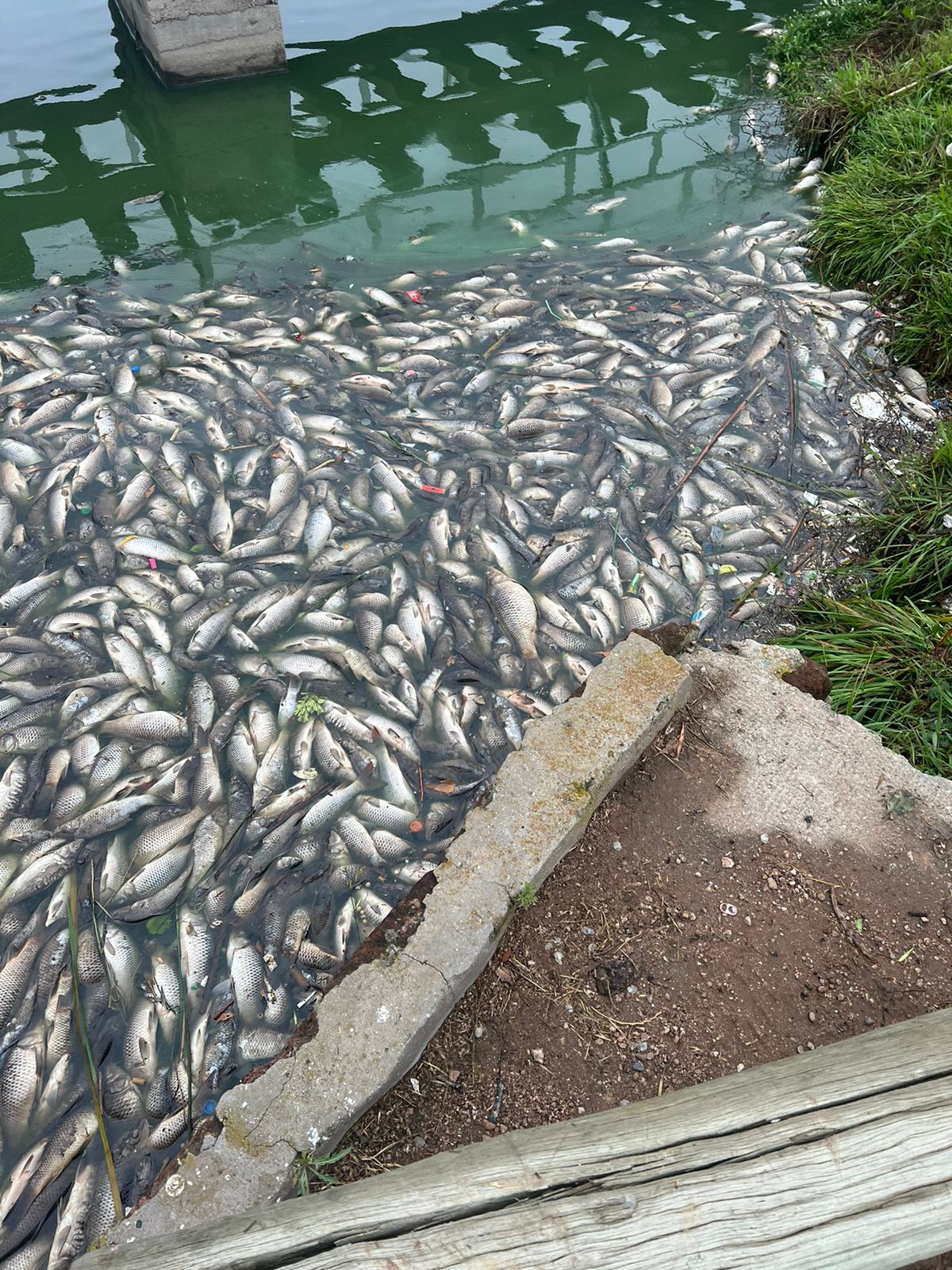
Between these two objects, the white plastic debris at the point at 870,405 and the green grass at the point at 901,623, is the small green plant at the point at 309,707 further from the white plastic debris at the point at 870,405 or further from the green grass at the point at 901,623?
the white plastic debris at the point at 870,405

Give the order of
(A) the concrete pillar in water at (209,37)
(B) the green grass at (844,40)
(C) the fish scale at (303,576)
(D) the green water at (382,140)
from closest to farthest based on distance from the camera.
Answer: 1. (C) the fish scale at (303,576)
2. (D) the green water at (382,140)
3. (B) the green grass at (844,40)
4. (A) the concrete pillar in water at (209,37)

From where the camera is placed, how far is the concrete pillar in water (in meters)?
9.27

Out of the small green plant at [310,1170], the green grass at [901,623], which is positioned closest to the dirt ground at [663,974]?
the small green plant at [310,1170]

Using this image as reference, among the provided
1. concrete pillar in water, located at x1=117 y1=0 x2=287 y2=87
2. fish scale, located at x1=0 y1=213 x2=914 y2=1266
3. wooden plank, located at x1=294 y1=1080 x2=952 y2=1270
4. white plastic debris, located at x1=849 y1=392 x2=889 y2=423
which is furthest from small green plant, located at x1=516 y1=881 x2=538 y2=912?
concrete pillar in water, located at x1=117 y1=0 x2=287 y2=87

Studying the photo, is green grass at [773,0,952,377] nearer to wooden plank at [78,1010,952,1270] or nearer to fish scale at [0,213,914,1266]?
fish scale at [0,213,914,1266]

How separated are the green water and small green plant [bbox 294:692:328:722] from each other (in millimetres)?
4554

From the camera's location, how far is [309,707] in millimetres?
4168

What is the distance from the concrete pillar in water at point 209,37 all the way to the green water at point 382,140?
0.72ft

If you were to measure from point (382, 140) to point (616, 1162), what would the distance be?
399 inches

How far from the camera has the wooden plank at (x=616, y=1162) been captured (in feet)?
5.00

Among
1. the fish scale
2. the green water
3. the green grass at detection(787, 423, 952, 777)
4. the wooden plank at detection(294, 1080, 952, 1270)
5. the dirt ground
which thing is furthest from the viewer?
the green water

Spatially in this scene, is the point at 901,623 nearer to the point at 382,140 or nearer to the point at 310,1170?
the point at 310,1170

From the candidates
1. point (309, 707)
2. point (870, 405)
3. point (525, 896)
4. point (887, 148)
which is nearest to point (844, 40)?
point (887, 148)

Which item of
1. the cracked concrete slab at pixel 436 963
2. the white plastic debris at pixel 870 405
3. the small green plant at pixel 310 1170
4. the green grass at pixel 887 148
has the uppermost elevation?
the green grass at pixel 887 148
